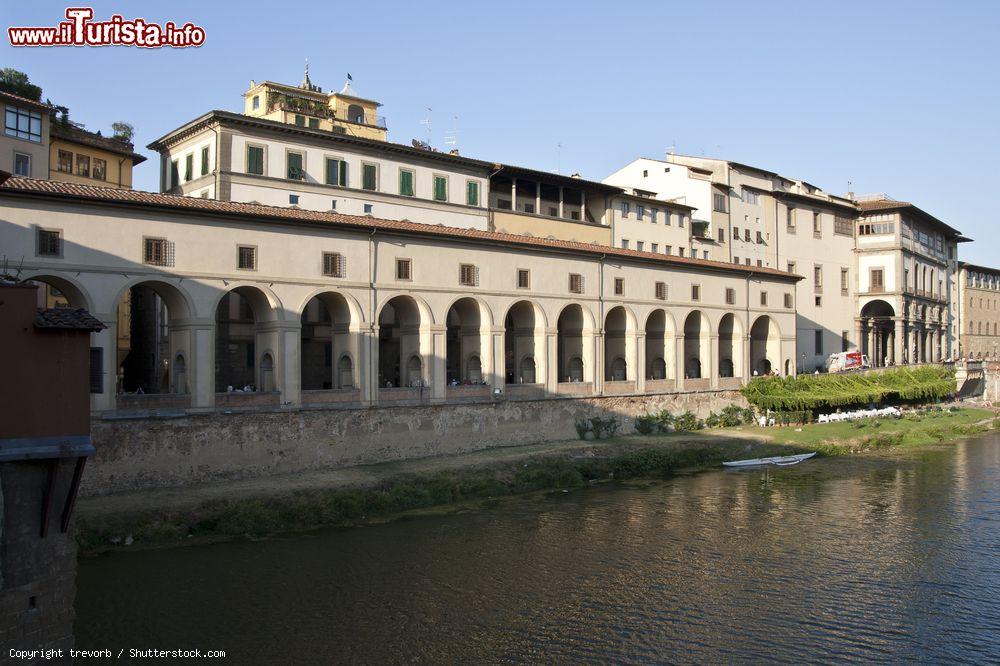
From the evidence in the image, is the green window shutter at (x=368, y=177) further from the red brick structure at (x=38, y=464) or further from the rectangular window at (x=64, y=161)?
the red brick structure at (x=38, y=464)

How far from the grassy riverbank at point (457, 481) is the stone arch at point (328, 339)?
187 inches

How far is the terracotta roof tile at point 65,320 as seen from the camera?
13.1 metres

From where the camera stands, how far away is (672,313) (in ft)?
154

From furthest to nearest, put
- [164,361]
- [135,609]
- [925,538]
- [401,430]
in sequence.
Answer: [164,361]
[401,430]
[925,538]
[135,609]

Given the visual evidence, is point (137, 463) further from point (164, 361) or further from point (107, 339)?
point (164, 361)

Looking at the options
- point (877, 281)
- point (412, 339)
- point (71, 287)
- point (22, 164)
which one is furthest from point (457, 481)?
point (877, 281)

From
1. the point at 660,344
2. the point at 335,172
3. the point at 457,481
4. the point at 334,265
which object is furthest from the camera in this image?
the point at 660,344

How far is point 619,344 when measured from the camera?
46.1m

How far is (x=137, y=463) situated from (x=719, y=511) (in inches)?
811

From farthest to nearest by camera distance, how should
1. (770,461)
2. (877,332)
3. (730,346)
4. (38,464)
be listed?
(877,332)
(730,346)
(770,461)
(38,464)

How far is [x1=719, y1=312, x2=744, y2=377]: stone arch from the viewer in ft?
167

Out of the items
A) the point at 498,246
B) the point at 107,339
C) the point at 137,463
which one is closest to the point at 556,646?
the point at 137,463

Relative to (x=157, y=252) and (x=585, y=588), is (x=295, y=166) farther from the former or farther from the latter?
(x=585, y=588)

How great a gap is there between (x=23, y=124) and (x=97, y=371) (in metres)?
18.0
